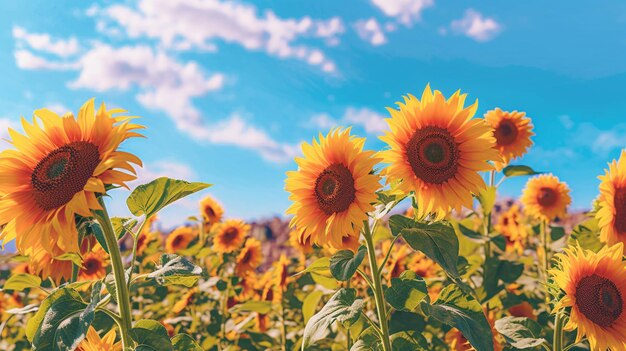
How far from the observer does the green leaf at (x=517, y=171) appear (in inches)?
145

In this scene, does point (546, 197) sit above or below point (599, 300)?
above

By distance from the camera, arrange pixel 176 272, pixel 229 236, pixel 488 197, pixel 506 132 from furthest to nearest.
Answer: pixel 229 236 → pixel 506 132 → pixel 488 197 → pixel 176 272

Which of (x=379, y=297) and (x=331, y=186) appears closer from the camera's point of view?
(x=379, y=297)

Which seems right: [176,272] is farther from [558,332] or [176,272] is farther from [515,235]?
[515,235]

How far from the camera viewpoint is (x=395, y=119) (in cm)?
239

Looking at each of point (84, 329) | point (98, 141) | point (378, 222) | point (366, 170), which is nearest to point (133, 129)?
point (98, 141)

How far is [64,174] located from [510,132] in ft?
11.1

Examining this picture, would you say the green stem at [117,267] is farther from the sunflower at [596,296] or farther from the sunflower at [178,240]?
the sunflower at [178,240]

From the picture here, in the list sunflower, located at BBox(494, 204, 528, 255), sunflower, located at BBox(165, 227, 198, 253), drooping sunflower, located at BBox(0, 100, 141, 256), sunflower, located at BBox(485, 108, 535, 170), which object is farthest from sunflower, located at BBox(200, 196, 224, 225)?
drooping sunflower, located at BBox(0, 100, 141, 256)

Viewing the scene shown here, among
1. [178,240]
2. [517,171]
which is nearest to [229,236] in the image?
[178,240]

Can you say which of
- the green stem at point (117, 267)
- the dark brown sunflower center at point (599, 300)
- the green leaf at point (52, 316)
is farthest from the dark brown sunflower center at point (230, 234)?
the dark brown sunflower center at point (599, 300)

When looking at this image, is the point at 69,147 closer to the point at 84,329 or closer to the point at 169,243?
the point at 84,329

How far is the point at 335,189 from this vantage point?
2.40 m

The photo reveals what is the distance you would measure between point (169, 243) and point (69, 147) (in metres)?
4.11
